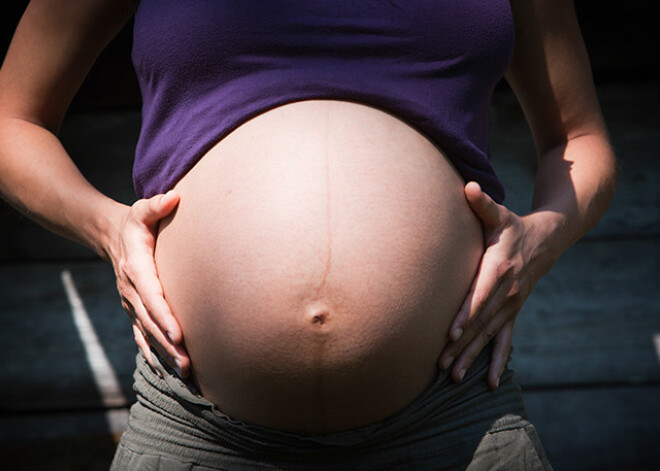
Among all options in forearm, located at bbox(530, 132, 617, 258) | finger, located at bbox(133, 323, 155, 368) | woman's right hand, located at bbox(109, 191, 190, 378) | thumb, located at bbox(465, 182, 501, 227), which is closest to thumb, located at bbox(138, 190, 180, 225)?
woman's right hand, located at bbox(109, 191, 190, 378)

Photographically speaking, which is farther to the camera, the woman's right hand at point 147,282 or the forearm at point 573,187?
the forearm at point 573,187

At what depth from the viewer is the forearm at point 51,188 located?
81cm

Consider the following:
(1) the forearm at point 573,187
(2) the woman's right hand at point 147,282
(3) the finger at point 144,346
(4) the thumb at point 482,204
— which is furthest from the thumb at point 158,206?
(1) the forearm at point 573,187

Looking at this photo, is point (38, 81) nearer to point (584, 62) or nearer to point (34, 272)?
point (584, 62)

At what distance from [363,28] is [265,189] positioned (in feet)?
0.74

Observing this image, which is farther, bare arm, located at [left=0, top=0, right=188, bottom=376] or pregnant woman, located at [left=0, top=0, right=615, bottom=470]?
bare arm, located at [left=0, top=0, right=188, bottom=376]

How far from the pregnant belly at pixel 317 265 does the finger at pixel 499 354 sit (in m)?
0.09

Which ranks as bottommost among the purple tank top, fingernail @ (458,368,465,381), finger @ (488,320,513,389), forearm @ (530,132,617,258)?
finger @ (488,320,513,389)

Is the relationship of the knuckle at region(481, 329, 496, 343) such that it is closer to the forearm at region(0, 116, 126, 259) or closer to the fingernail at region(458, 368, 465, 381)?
the fingernail at region(458, 368, 465, 381)

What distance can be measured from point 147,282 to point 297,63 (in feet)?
1.00

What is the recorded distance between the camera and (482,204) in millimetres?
741

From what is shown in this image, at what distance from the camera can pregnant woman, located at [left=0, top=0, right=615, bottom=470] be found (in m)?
0.68

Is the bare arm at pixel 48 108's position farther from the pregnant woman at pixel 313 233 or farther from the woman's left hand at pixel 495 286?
the woman's left hand at pixel 495 286

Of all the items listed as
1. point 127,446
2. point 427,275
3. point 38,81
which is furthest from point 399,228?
point 38,81
